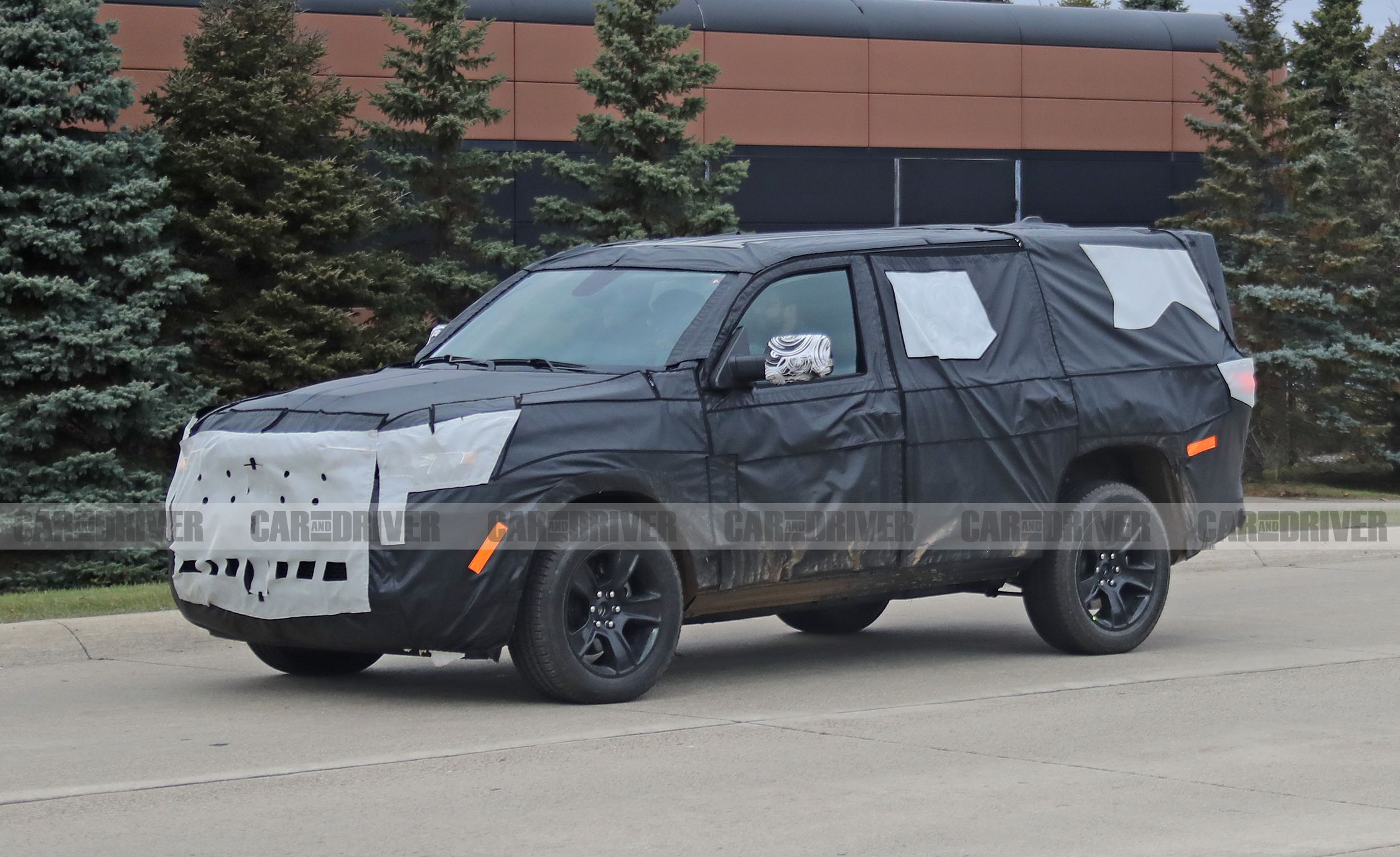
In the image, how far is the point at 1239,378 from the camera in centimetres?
1039

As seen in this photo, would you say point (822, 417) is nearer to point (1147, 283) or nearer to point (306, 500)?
point (306, 500)

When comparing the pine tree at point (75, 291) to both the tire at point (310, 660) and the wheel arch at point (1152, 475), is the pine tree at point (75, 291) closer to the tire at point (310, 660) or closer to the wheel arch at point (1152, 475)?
the tire at point (310, 660)

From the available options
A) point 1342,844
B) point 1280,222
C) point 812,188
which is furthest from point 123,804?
point 812,188

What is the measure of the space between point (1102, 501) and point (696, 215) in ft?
41.0

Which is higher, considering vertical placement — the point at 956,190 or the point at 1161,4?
the point at 1161,4

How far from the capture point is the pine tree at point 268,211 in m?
18.4

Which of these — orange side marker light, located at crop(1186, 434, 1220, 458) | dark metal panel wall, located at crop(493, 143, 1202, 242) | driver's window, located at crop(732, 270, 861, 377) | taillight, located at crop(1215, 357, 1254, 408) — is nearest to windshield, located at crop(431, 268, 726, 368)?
driver's window, located at crop(732, 270, 861, 377)

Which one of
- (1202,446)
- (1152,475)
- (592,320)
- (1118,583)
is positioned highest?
(592,320)

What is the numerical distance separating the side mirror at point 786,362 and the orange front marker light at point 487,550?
1362 millimetres

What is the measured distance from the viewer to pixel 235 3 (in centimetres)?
1947

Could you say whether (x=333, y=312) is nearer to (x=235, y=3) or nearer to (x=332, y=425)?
(x=235, y=3)

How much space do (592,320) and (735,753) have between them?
2.55 metres

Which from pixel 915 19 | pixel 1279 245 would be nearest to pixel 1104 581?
pixel 1279 245

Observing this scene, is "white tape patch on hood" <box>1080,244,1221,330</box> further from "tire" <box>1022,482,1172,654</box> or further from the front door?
the front door
